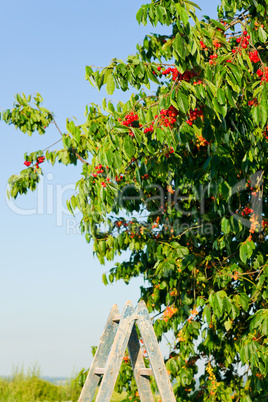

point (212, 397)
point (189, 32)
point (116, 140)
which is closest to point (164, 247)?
point (212, 397)

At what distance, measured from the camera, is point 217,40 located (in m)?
4.02

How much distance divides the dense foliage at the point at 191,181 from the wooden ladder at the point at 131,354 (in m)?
0.94

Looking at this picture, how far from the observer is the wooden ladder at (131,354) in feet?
11.7

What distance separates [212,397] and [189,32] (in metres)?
3.76

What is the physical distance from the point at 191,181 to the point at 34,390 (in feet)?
18.8

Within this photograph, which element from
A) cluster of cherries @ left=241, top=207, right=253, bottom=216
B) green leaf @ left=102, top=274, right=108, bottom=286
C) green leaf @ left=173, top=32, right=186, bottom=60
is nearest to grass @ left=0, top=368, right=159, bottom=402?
green leaf @ left=102, top=274, right=108, bottom=286

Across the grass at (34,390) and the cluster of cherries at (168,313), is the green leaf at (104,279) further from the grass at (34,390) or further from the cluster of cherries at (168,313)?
the grass at (34,390)

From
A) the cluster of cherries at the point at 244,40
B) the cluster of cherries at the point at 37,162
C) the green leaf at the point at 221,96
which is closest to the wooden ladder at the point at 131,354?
the green leaf at the point at 221,96

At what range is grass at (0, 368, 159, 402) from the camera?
8836mm

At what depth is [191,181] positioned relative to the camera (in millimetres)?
5176

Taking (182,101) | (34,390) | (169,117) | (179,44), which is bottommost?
(34,390)

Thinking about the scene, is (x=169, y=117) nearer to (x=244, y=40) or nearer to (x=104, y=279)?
(x=244, y=40)

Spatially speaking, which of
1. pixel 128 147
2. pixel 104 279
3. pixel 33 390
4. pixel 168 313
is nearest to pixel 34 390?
pixel 33 390

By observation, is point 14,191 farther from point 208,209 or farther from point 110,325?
point 110,325
